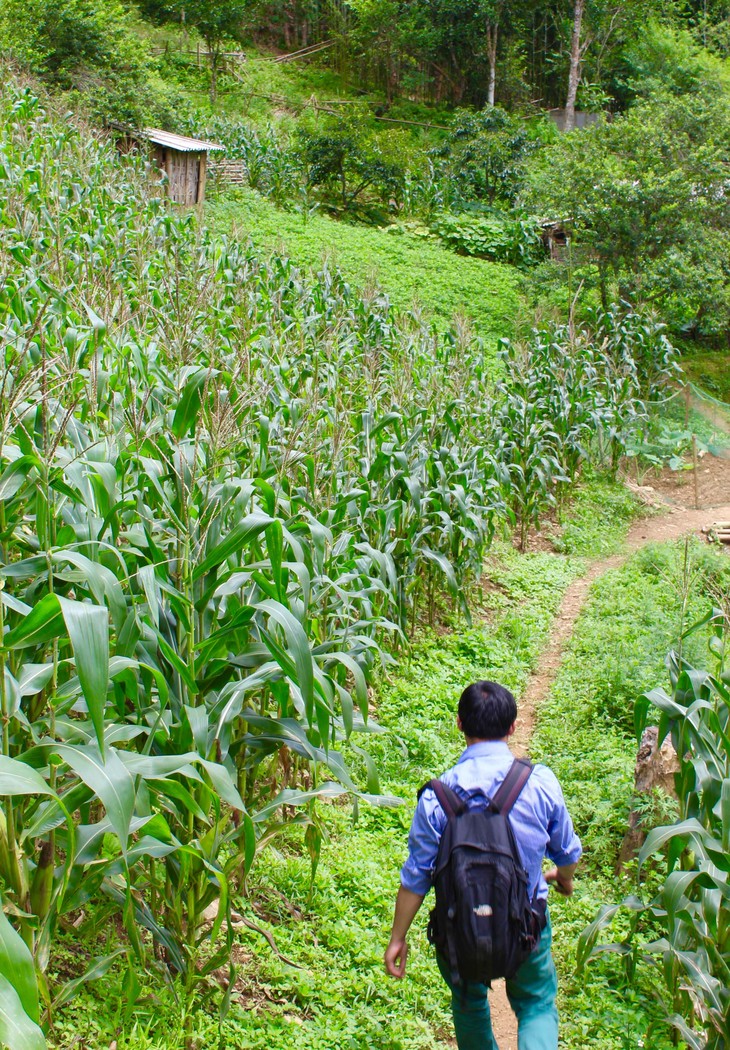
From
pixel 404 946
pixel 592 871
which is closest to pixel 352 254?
pixel 592 871

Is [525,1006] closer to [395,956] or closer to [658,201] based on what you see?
[395,956]

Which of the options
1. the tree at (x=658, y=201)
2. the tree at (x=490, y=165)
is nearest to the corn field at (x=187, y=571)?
the tree at (x=658, y=201)

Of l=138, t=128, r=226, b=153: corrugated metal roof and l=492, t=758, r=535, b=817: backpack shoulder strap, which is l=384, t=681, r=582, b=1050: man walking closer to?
l=492, t=758, r=535, b=817: backpack shoulder strap

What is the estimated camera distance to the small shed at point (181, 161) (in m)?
16.4

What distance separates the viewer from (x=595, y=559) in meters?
8.59

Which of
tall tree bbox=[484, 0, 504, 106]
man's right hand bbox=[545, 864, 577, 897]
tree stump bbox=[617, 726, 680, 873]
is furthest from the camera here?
tall tree bbox=[484, 0, 504, 106]

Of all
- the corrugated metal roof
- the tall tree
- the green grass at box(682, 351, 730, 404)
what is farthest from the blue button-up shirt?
the tall tree

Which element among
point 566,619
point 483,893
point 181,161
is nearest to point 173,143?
point 181,161

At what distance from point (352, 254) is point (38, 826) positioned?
1581 cm

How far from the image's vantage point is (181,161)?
55.5 ft

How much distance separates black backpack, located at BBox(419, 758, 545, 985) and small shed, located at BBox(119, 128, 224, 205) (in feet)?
51.2

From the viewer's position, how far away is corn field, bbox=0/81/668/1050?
239cm

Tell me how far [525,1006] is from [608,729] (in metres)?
2.97

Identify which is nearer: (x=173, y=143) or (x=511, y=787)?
(x=511, y=787)
